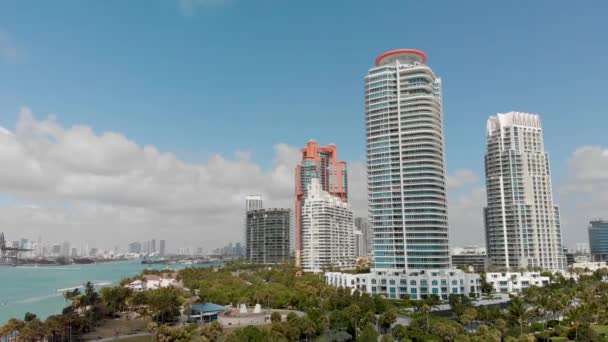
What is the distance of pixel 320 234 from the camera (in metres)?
166

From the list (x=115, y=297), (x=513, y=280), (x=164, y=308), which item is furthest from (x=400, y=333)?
(x=513, y=280)

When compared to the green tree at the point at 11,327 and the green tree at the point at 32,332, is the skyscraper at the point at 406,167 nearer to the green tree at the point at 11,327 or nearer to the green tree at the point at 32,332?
the green tree at the point at 32,332

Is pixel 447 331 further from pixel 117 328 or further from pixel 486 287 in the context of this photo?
pixel 486 287

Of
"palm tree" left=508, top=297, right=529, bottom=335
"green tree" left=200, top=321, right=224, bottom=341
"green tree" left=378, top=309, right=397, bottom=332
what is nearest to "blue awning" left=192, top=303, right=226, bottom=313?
"green tree" left=200, top=321, right=224, bottom=341

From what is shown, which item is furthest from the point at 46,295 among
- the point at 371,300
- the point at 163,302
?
the point at 371,300

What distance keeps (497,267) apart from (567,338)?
265 feet

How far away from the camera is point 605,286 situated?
293ft

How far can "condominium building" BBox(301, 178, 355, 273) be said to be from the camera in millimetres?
165250

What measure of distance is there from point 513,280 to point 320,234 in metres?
72.8

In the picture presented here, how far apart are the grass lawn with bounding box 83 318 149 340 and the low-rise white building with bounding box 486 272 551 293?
87.8m

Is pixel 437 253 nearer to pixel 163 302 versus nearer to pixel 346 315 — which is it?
pixel 346 315

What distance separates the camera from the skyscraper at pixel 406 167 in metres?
102

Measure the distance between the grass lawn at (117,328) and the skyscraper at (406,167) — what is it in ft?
189

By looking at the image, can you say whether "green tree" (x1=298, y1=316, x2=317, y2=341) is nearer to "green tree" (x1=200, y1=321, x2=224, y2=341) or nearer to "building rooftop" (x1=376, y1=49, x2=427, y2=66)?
"green tree" (x1=200, y1=321, x2=224, y2=341)
